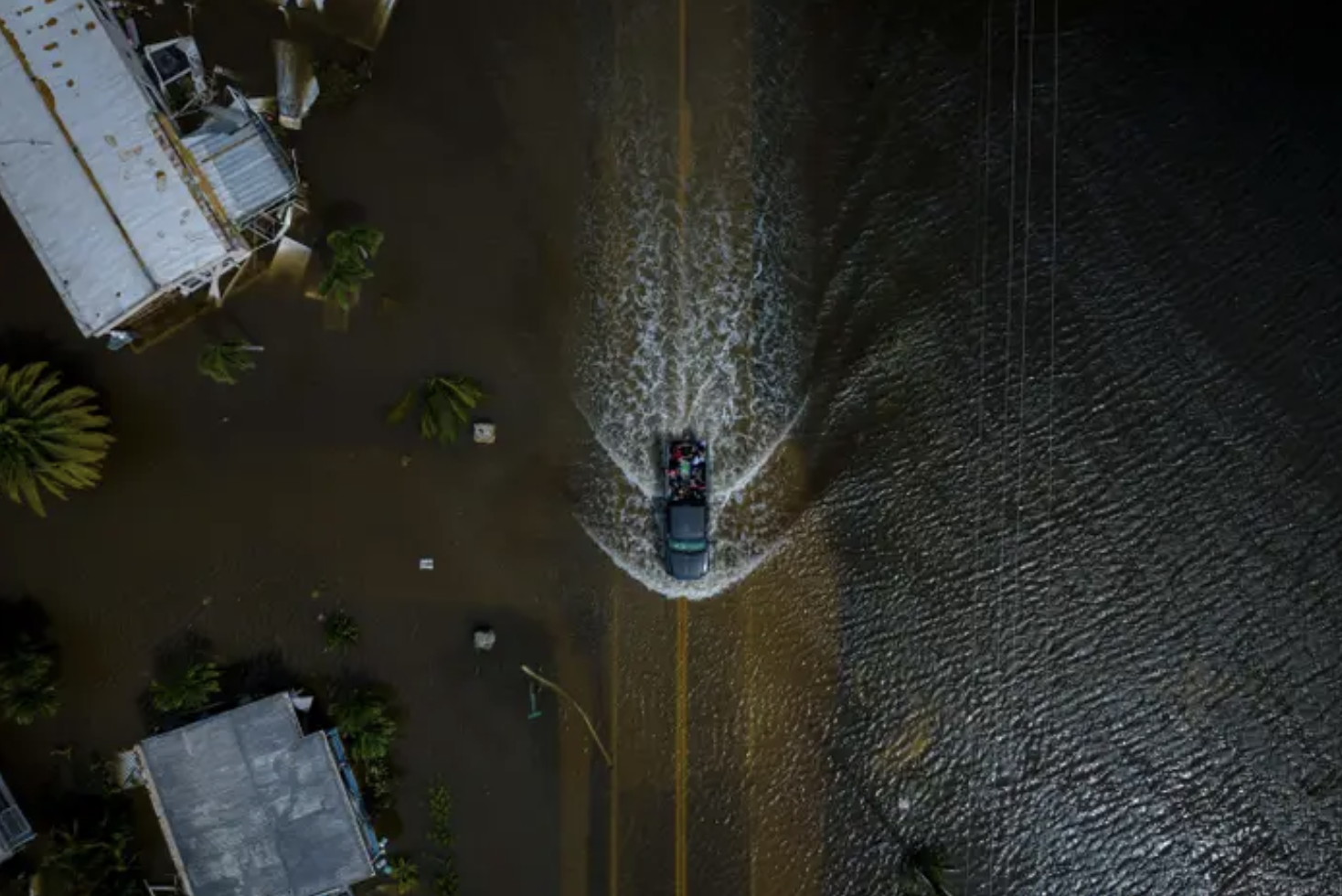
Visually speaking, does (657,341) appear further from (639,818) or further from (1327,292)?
(1327,292)

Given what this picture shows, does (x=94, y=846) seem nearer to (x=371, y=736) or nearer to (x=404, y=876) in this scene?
(x=371, y=736)

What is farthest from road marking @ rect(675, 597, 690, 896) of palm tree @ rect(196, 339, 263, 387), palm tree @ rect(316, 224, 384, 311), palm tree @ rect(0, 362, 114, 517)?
palm tree @ rect(0, 362, 114, 517)

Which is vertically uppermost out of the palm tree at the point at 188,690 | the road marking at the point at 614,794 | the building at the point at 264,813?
the palm tree at the point at 188,690

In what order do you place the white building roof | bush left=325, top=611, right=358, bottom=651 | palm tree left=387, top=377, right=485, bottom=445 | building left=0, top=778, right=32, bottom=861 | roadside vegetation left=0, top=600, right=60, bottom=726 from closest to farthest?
the white building roof, building left=0, top=778, right=32, bottom=861, roadside vegetation left=0, top=600, right=60, bottom=726, palm tree left=387, top=377, right=485, bottom=445, bush left=325, top=611, right=358, bottom=651

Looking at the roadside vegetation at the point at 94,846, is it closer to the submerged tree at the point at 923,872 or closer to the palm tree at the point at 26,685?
the palm tree at the point at 26,685

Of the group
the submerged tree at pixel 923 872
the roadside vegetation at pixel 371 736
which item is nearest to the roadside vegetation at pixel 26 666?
the roadside vegetation at pixel 371 736

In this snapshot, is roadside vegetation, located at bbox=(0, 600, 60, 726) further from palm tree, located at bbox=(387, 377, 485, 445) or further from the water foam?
the water foam
